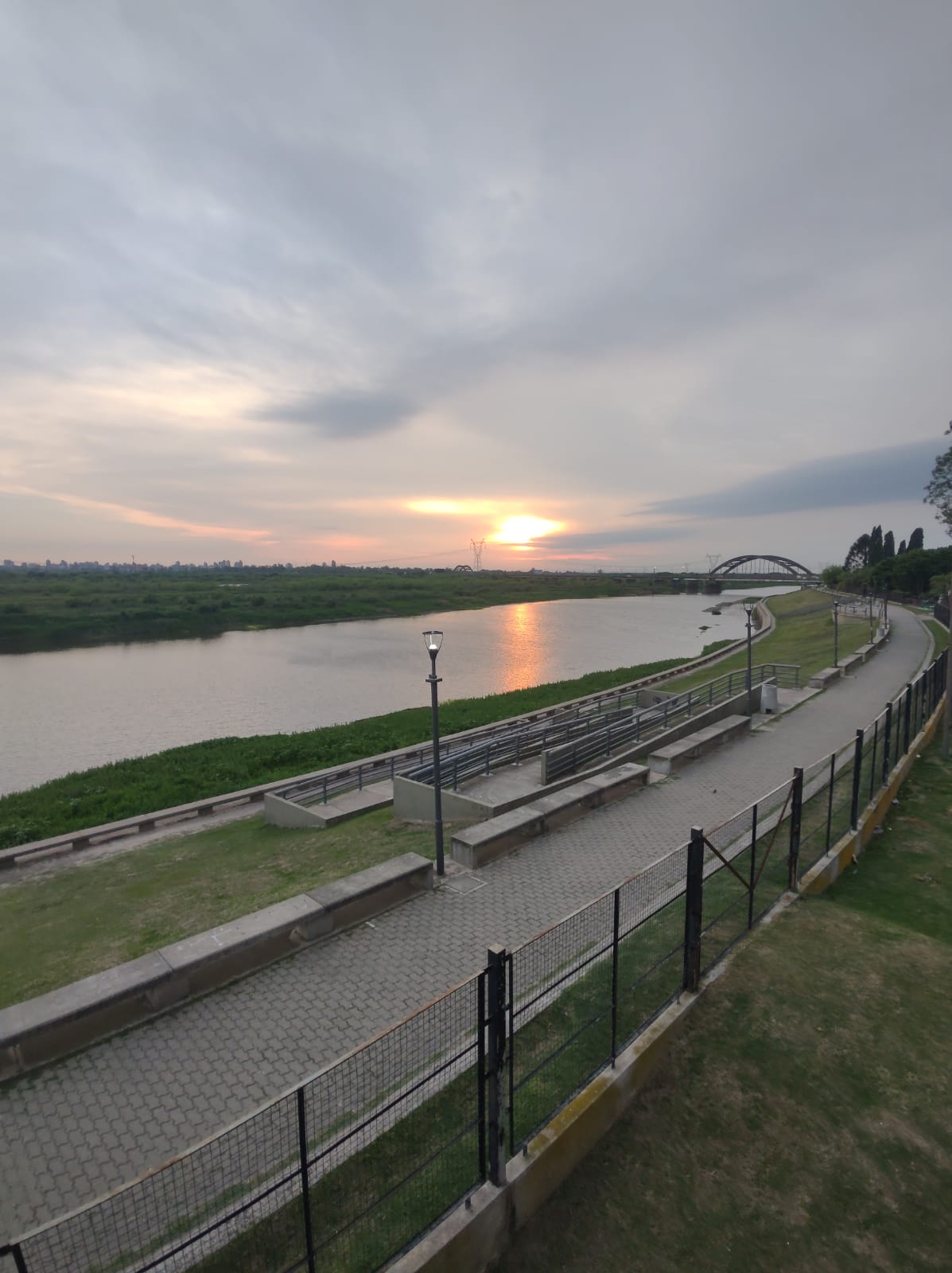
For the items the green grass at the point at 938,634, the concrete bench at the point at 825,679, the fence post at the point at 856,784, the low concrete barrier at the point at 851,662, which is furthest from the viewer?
the green grass at the point at 938,634

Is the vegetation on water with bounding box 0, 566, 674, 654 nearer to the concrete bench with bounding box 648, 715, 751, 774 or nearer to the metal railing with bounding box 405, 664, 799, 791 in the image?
the metal railing with bounding box 405, 664, 799, 791

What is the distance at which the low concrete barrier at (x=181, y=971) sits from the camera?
613cm

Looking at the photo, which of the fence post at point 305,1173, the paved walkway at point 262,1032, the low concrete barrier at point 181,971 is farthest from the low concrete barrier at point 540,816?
the fence post at point 305,1173

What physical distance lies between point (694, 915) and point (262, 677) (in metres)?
41.0

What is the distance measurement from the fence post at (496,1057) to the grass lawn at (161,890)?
20.0 ft

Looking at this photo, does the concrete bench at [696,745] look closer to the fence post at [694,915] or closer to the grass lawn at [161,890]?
the grass lawn at [161,890]

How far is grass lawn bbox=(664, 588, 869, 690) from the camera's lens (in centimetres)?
3244

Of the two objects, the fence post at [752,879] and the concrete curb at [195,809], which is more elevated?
the fence post at [752,879]

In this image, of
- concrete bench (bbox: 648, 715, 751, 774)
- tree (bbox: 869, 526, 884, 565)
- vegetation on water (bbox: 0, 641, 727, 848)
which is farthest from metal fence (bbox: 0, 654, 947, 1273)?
tree (bbox: 869, 526, 884, 565)

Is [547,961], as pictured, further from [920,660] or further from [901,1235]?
[920,660]

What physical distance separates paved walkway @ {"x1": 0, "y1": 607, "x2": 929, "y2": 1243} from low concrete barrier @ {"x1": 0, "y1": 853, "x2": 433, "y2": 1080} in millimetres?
171

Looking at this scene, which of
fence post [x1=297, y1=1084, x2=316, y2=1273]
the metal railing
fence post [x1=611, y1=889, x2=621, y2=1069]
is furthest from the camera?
the metal railing

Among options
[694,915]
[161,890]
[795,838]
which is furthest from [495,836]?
[161,890]

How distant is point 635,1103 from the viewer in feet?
17.7
